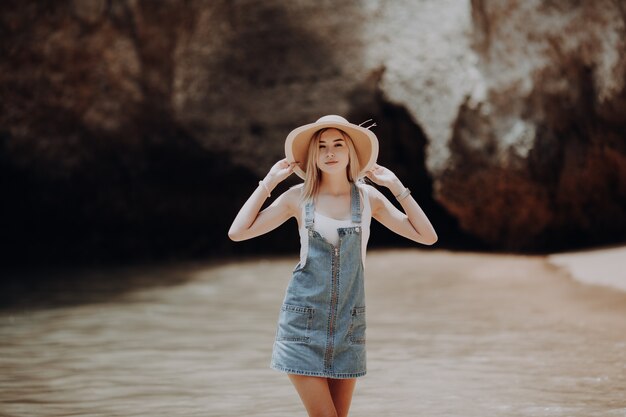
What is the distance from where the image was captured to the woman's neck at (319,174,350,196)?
3070 mm

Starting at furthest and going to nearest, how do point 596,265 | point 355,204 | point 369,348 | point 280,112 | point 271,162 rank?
point 271,162 < point 280,112 < point 596,265 < point 369,348 < point 355,204

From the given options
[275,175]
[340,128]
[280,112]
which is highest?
Answer: [280,112]

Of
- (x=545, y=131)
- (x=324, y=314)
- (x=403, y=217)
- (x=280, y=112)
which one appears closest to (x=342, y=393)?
Answer: (x=324, y=314)

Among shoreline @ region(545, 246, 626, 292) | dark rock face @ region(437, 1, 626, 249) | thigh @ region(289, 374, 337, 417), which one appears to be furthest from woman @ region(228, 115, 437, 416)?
dark rock face @ region(437, 1, 626, 249)

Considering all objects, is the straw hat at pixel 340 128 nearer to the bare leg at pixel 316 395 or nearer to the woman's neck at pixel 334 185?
the woman's neck at pixel 334 185

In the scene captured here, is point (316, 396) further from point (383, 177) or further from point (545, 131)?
point (545, 131)

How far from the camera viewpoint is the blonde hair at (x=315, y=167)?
304 cm

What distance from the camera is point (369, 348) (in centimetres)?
558

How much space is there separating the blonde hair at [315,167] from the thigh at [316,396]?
0.57 meters

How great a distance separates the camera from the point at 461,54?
1042cm

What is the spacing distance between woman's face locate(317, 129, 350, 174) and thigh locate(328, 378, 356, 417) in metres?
0.68

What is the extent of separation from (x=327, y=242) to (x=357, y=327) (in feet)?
0.94

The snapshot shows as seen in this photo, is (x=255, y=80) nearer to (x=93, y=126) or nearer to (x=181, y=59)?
(x=181, y=59)

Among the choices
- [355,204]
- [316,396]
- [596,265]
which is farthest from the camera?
[596,265]
